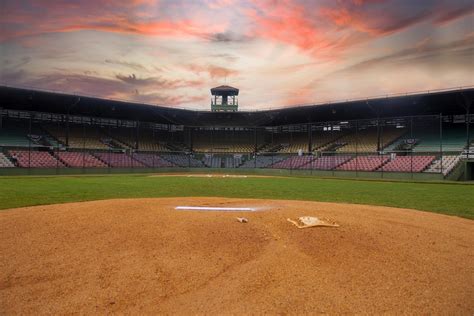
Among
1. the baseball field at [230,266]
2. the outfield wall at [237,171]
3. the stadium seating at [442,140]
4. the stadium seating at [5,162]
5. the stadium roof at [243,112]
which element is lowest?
the outfield wall at [237,171]

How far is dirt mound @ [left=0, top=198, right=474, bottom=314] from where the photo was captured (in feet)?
13.5

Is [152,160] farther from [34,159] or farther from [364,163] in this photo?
[364,163]

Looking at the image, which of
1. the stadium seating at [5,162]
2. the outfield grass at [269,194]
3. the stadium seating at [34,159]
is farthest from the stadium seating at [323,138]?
the stadium seating at [5,162]

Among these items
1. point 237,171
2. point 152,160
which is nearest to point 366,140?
point 237,171

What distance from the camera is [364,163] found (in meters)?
45.8

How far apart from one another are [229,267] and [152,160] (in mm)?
54610

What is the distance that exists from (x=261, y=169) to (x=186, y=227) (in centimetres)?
4885

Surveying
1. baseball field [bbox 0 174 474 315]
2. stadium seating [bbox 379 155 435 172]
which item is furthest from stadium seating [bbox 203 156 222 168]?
baseball field [bbox 0 174 474 315]

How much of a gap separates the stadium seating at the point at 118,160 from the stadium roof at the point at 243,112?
8113 millimetres

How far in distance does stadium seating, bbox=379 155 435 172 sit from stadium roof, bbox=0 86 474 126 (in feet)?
27.6

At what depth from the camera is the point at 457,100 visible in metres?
42.0

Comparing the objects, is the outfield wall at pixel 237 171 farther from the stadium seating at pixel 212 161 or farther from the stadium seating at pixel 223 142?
the stadium seating at pixel 223 142

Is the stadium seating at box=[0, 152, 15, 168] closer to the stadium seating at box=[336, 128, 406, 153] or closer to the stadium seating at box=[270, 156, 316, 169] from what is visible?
the stadium seating at box=[270, 156, 316, 169]

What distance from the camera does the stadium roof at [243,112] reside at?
44438 millimetres
